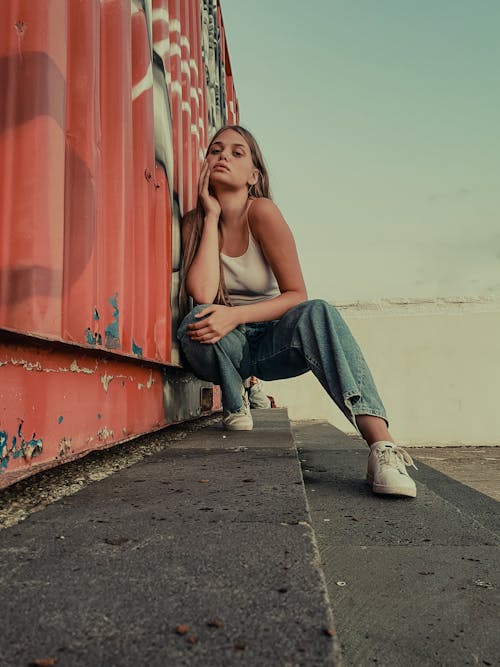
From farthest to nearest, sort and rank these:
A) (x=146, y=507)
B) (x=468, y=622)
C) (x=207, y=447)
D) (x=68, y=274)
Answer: (x=207, y=447)
(x=68, y=274)
(x=146, y=507)
(x=468, y=622)

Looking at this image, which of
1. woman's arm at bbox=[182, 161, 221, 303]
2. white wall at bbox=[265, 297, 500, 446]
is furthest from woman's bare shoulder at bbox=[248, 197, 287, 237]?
white wall at bbox=[265, 297, 500, 446]

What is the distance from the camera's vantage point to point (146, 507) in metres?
0.99

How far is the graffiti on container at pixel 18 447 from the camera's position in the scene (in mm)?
1013

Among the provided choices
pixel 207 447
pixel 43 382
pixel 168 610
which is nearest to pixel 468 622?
pixel 168 610

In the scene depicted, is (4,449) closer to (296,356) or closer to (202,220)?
(296,356)

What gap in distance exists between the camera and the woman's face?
2283 mm

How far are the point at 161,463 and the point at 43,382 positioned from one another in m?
0.47

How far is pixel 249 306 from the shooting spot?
77.7 inches

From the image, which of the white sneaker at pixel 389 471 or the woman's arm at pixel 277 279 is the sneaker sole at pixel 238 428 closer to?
the woman's arm at pixel 277 279

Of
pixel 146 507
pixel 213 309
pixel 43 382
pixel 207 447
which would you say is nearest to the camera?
pixel 146 507

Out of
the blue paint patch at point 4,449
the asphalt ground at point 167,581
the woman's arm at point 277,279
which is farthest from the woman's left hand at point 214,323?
the blue paint patch at point 4,449

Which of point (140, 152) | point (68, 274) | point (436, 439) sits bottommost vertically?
point (436, 439)

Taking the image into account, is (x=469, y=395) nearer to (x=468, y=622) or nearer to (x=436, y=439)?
(x=436, y=439)

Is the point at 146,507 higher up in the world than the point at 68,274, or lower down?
lower down
